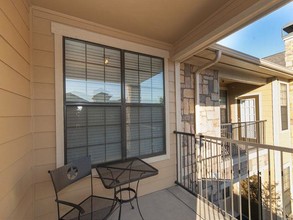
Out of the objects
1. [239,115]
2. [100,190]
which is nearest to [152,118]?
[100,190]

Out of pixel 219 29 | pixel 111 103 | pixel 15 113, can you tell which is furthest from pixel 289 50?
pixel 15 113

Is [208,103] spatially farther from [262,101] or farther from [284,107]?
[284,107]

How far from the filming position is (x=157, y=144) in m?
2.75

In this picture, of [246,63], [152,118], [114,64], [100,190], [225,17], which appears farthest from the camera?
[246,63]

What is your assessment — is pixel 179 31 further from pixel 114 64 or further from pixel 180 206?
pixel 180 206

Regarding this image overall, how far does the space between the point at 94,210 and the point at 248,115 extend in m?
6.41

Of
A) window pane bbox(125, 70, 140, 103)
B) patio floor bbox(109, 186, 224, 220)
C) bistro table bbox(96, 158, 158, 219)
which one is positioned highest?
window pane bbox(125, 70, 140, 103)

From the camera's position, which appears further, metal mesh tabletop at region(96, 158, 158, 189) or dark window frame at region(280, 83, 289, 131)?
dark window frame at region(280, 83, 289, 131)

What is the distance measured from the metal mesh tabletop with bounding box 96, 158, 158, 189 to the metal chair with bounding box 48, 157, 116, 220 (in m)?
0.20

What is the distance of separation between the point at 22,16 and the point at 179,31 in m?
1.95

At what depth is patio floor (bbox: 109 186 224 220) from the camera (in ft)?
6.58

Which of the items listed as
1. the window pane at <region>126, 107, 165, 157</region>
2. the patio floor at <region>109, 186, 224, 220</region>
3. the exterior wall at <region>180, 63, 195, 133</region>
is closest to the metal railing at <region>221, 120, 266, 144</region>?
the exterior wall at <region>180, 63, 195, 133</region>

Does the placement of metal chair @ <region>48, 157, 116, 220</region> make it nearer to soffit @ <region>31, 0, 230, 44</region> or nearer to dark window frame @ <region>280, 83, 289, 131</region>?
soffit @ <region>31, 0, 230, 44</region>

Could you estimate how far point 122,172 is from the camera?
192cm
